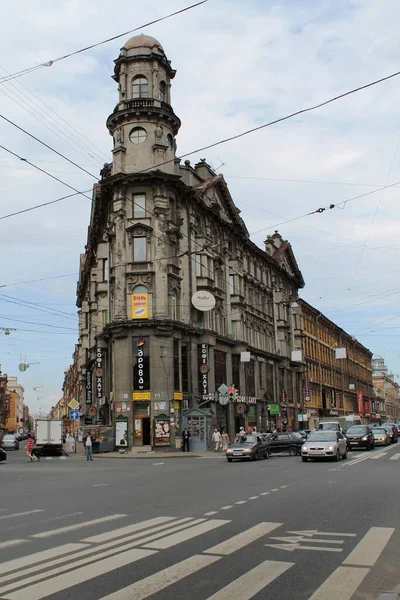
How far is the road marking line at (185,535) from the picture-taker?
8.92 metres

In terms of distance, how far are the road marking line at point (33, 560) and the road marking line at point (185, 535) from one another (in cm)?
103

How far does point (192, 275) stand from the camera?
49.0 m

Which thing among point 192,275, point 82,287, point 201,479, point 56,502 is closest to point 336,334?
point 82,287

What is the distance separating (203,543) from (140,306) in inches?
1396

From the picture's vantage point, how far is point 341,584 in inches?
267

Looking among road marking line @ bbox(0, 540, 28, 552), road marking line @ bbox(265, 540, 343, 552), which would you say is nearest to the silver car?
road marking line @ bbox(265, 540, 343, 552)

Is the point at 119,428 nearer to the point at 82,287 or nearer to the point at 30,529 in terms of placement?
the point at 30,529

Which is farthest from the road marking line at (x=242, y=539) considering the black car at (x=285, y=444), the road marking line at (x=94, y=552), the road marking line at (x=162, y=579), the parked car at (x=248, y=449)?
the black car at (x=285, y=444)

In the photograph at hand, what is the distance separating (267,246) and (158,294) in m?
30.4

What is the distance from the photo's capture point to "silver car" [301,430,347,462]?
92.0ft

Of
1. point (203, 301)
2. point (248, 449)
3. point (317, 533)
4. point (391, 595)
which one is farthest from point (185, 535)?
point (203, 301)

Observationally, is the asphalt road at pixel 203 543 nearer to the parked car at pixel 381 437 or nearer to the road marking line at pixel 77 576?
the road marking line at pixel 77 576

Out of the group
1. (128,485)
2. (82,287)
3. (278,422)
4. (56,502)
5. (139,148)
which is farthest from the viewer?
(82,287)

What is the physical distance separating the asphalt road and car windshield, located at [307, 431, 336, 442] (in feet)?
38.7
